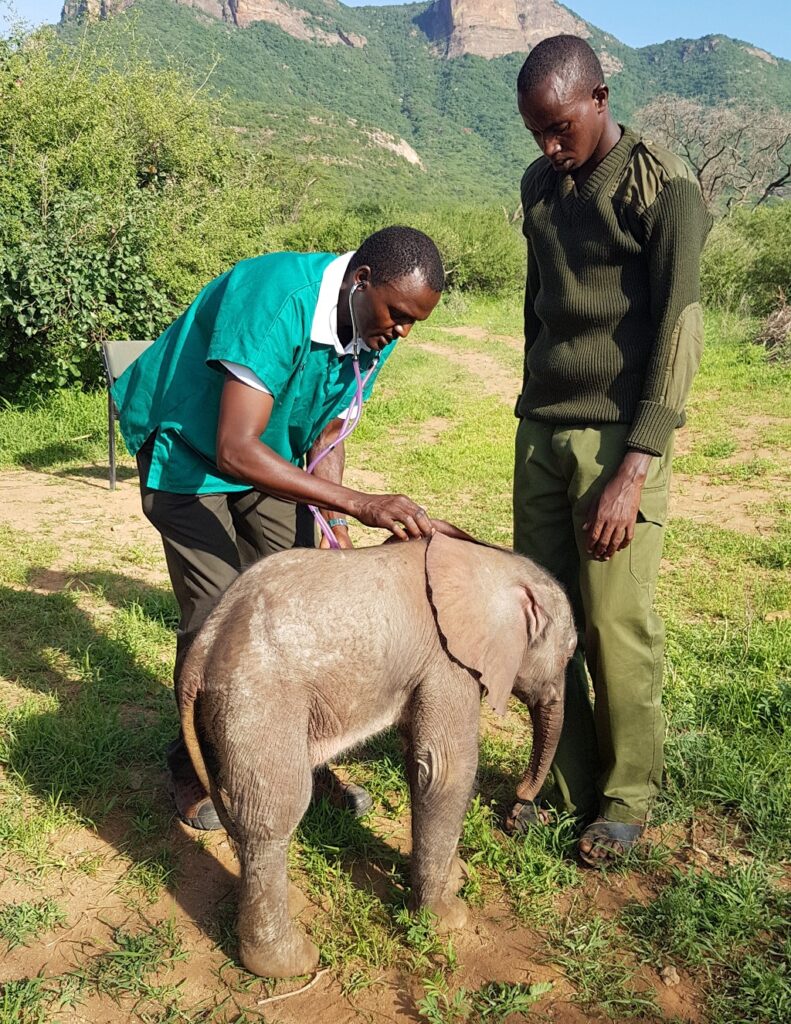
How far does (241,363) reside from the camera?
8.88ft

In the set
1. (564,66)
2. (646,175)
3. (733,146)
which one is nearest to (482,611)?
(646,175)

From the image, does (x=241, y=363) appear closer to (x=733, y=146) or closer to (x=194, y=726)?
(x=194, y=726)

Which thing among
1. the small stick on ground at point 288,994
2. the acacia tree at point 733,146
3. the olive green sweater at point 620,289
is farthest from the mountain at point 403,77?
the small stick on ground at point 288,994

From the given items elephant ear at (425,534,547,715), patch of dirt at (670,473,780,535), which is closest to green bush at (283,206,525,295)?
patch of dirt at (670,473,780,535)

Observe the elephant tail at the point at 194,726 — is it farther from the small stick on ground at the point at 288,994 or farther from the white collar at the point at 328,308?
the white collar at the point at 328,308

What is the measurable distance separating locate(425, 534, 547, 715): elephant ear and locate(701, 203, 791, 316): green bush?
17.1 meters

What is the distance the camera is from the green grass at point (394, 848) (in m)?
2.68

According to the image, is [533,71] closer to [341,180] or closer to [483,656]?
[483,656]

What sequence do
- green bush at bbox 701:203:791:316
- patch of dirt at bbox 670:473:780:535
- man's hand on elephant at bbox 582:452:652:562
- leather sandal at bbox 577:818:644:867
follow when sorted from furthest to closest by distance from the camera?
green bush at bbox 701:203:791:316
patch of dirt at bbox 670:473:780:535
leather sandal at bbox 577:818:644:867
man's hand on elephant at bbox 582:452:652:562

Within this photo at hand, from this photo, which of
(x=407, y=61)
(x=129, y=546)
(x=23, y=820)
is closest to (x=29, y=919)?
(x=23, y=820)

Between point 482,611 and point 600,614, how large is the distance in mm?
569

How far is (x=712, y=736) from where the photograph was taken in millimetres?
3820

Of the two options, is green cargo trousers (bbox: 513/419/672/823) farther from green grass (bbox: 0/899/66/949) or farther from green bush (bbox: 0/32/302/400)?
green bush (bbox: 0/32/302/400)

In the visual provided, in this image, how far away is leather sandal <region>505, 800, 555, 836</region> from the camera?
133 inches
